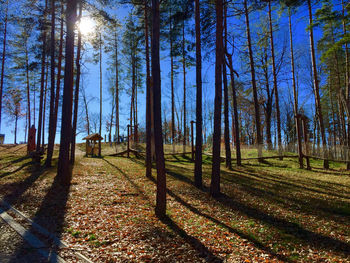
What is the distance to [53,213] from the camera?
4586 millimetres

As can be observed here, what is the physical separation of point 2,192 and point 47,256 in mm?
4468

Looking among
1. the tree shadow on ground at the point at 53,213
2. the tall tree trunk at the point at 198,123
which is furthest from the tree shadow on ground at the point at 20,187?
the tall tree trunk at the point at 198,123

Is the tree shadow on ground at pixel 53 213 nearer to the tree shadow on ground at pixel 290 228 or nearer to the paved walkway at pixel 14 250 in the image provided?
the paved walkway at pixel 14 250

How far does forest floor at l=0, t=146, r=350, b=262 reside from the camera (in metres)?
3.24

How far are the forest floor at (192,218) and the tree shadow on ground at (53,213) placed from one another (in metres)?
0.02

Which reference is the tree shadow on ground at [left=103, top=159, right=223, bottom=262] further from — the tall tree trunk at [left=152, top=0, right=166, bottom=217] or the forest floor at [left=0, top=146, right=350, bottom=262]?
the tall tree trunk at [left=152, top=0, right=166, bottom=217]

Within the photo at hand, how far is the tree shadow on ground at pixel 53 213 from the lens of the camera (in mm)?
3107

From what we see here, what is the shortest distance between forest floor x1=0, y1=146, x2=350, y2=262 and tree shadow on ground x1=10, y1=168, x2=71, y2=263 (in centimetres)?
2

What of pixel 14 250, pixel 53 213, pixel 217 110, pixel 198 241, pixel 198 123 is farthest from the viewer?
pixel 198 123

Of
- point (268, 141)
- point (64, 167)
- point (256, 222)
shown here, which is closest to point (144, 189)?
point (64, 167)

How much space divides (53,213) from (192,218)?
10.7 ft

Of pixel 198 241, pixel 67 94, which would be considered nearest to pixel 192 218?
pixel 198 241

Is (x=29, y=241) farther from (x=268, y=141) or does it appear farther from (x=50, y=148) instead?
(x=268, y=141)

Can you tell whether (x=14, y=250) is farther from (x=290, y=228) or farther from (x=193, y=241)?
(x=290, y=228)
